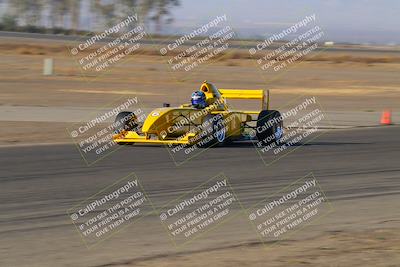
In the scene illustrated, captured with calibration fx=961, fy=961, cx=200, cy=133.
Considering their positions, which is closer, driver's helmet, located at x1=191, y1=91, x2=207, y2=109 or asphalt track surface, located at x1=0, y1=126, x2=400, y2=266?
asphalt track surface, located at x1=0, y1=126, x2=400, y2=266

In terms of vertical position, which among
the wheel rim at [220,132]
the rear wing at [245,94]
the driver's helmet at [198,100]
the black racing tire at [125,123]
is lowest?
the wheel rim at [220,132]

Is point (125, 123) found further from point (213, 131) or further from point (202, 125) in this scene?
point (213, 131)

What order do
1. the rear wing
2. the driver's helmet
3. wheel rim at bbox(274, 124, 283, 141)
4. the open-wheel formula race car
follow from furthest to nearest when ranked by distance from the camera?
wheel rim at bbox(274, 124, 283, 141)
the rear wing
the driver's helmet
the open-wheel formula race car

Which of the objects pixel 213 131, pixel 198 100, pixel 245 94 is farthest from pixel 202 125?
pixel 245 94

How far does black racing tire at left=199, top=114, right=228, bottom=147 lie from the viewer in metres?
18.3

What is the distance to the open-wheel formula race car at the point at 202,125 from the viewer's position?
18469 millimetres

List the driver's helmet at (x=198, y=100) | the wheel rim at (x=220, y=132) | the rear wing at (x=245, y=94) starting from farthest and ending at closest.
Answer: the rear wing at (x=245, y=94) < the driver's helmet at (x=198, y=100) < the wheel rim at (x=220, y=132)

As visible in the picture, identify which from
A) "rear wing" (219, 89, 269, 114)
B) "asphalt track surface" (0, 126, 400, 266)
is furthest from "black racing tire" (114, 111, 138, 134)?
"rear wing" (219, 89, 269, 114)

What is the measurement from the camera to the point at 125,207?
11.6 metres

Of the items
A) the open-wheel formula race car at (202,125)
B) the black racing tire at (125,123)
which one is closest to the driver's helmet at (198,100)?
the open-wheel formula race car at (202,125)

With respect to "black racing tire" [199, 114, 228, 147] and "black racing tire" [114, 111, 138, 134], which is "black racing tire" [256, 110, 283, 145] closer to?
"black racing tire" [199, 114, 228, 147]

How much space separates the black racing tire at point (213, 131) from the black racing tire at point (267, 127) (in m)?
0.85

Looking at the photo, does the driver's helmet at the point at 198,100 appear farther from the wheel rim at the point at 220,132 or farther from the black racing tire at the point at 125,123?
the black racing tire at the point at 125,123

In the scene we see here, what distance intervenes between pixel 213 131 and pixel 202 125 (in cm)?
31
